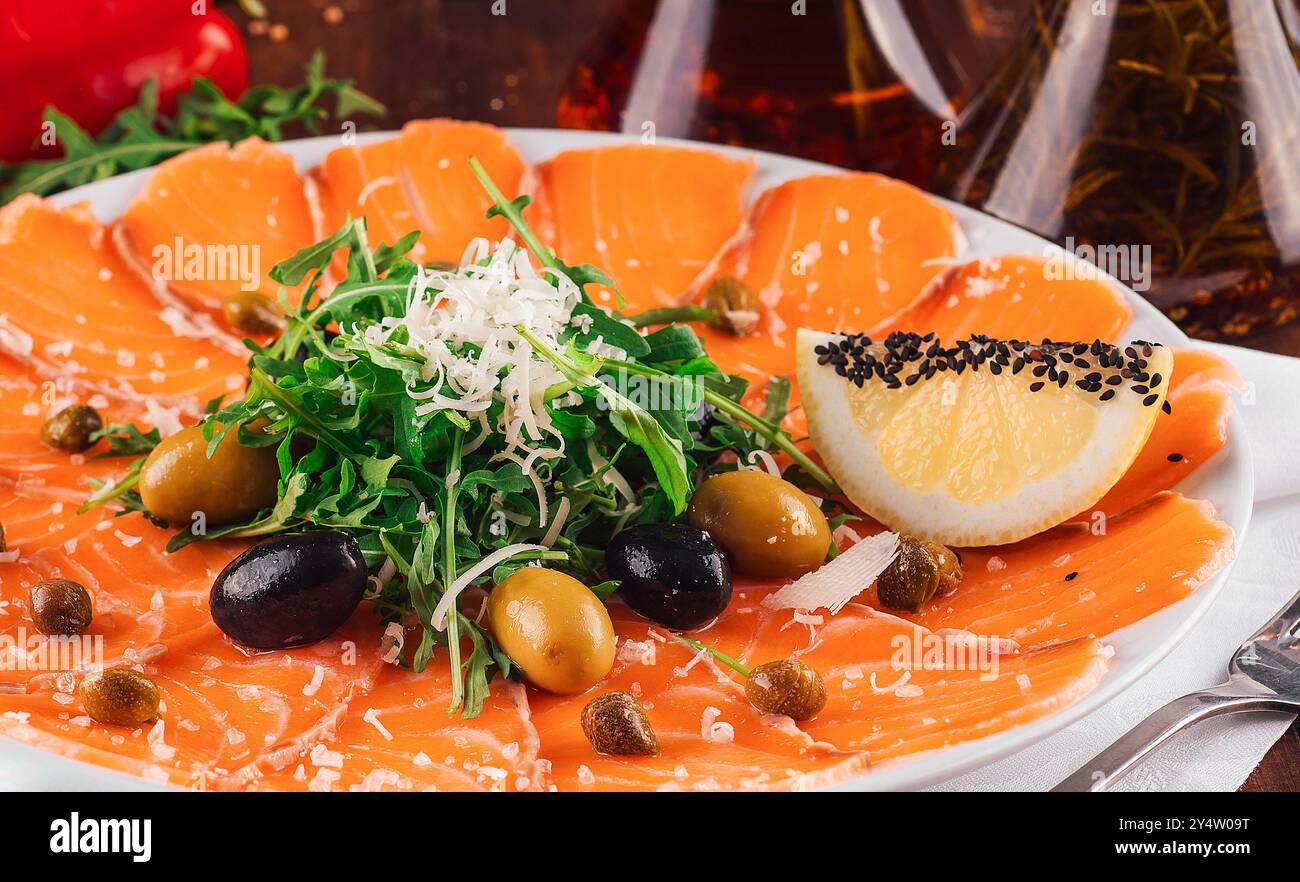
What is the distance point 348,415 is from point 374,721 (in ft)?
1.78

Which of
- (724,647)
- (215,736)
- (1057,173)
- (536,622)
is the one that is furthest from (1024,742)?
(1057,173)

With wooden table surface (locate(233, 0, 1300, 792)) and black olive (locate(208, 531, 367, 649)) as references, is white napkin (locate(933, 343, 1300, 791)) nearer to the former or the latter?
black olive (locate(208, 531, 367, 649))

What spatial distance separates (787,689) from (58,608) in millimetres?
1020

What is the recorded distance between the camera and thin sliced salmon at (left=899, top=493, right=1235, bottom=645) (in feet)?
6.28

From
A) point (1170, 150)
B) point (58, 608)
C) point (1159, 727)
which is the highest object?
point (1170, 150)

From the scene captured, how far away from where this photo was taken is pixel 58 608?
6.18 ft

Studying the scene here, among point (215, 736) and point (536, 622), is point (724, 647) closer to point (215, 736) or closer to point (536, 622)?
point (536, 622)

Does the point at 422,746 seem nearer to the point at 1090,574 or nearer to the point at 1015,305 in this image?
the point at 1090,574

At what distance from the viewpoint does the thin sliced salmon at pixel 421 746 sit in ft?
5.40

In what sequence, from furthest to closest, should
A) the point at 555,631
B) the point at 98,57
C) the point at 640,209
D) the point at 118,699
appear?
the point at 98,57 < the point at 640,209 < the point at 555,631 < the point at 118,699

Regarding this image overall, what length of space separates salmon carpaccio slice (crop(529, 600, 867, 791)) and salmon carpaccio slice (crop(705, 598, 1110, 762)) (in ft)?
0.19

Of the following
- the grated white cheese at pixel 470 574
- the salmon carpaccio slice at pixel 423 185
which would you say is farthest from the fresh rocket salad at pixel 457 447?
the salmon carpaccio slice at pixel 423 185

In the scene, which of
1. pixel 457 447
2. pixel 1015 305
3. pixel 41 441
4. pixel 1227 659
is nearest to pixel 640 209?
pixel 1015 305

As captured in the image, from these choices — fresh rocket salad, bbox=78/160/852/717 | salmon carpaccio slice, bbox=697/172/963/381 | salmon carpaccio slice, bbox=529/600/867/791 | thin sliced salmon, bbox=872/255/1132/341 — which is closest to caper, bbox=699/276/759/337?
salmon carpaccio slice, bbox=697/172/963/381
